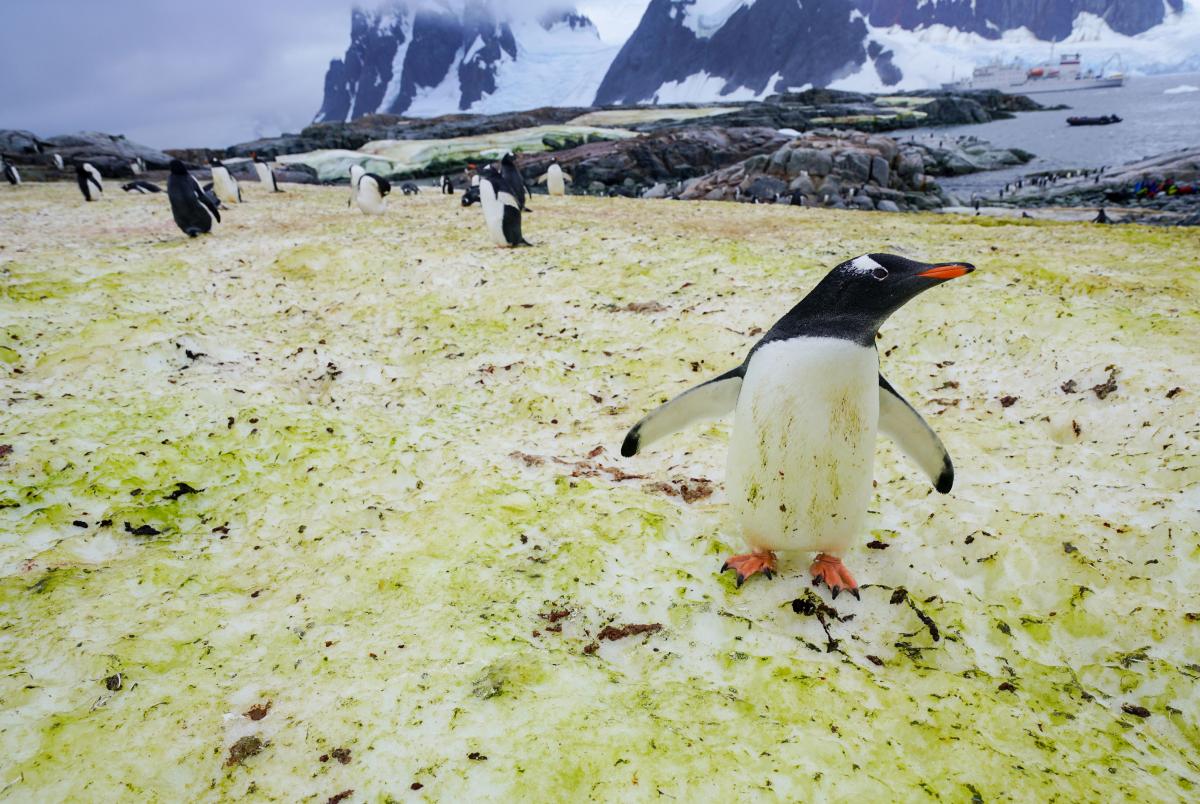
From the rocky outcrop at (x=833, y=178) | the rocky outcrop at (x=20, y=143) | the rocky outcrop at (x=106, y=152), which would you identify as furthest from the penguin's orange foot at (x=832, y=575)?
the rocky outcrop at (x=20, y=143)

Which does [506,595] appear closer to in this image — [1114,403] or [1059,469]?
[1059,469]

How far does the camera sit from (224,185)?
61.5 feet

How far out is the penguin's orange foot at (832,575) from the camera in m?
3.27

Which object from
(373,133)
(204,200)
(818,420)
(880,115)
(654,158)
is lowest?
(818,420)

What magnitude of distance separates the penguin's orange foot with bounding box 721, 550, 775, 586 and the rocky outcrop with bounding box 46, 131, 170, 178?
4255 cm

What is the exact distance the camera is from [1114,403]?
15.8 ft

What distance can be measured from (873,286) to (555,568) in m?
2.27

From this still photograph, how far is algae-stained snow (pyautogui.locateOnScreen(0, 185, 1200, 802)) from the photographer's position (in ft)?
7.46

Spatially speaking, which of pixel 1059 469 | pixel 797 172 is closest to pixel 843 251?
pixel 1059 469

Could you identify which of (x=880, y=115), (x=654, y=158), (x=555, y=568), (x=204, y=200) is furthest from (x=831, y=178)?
(x=880, y=115)

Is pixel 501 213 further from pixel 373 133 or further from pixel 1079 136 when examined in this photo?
pixel 373 133

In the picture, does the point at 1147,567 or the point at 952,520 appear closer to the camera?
the point at 1147,567

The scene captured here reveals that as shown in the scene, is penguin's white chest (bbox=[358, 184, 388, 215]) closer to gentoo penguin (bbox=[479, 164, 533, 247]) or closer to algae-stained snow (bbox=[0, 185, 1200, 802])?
gentoo penguin (bbox=[479, 164, 533, 247])

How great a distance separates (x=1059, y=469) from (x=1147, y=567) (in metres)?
1.18
